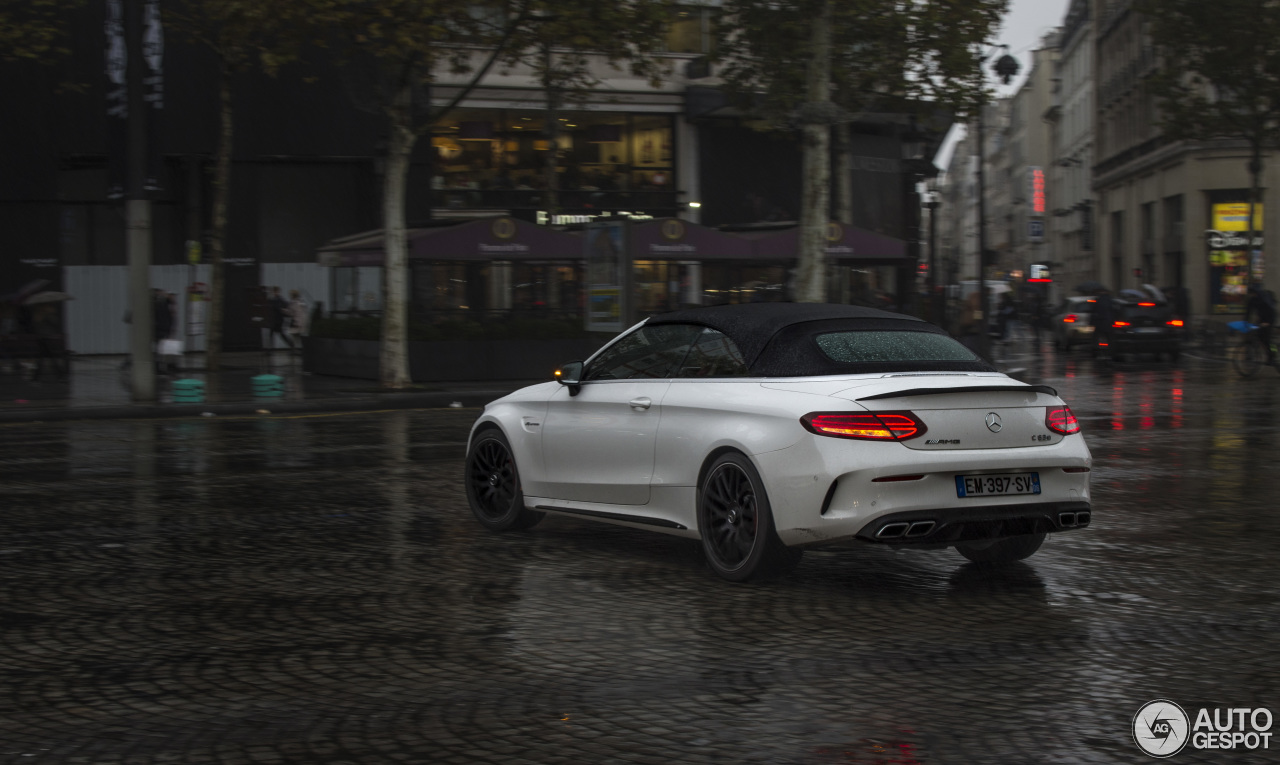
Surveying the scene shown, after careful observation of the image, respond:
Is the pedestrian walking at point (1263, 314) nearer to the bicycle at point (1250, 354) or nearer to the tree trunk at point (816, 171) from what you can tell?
the bicycle at point (1250, 354)

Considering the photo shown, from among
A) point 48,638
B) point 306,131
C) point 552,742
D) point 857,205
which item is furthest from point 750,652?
point 857,205

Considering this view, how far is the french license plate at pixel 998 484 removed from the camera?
673 centimetres

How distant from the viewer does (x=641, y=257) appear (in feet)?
92.0

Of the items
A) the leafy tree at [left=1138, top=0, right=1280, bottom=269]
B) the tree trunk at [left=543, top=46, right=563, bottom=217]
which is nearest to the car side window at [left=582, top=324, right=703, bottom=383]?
the tree trunk at [left=543, top=46, right=563, bottom=217]

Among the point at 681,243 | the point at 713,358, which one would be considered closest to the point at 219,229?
the point at 681,243

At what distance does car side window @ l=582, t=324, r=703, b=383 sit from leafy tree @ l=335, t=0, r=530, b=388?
45.7 feet

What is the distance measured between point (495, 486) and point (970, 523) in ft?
11.2

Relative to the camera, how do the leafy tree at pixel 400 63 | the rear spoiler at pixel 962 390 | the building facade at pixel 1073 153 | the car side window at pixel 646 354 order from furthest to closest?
the building facade at pixel 1073 153 < the leafy tree at pixel 400 63 < the car side window at pixel 646 354 < the rear spoiler at pixel 962 390

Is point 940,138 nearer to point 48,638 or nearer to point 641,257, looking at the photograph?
point 641,257

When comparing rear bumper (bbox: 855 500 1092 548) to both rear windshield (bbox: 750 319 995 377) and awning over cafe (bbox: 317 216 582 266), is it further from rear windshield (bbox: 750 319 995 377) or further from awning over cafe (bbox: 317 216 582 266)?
awning over cafe (bbox: 317 216 582 266)

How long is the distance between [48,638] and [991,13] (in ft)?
107

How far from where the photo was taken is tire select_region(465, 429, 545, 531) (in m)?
8.87

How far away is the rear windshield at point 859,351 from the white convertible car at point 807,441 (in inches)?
0.4

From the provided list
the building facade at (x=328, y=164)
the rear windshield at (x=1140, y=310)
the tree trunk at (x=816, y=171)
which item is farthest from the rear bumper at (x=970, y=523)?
the rear windshield at (x=1140, y=310)
